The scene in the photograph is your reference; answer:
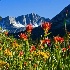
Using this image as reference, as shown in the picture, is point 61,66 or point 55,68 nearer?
point 61,66

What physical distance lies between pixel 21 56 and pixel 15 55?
48 centimetres

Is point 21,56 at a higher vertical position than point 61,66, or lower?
higher

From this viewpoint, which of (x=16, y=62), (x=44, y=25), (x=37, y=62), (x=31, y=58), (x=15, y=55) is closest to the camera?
(x=37, y=62)

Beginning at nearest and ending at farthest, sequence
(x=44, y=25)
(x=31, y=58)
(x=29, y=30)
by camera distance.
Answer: (x=31, y=58) < (x=44, y=25) < (x=29, y=30)

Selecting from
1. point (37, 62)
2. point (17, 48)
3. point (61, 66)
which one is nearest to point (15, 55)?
point (17, 48)

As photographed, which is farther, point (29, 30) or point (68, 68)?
point (29, 30)

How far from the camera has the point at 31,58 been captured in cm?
626

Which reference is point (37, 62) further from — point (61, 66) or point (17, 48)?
point (17, 48)

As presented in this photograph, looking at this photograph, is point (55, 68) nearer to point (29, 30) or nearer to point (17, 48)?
point (17, 48)

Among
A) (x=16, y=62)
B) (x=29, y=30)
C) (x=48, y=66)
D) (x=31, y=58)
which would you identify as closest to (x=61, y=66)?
(x=48, y=66)

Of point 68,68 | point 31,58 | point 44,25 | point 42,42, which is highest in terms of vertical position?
point 44,25

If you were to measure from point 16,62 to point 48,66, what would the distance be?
5.53 feet

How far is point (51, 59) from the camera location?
17.5 feet

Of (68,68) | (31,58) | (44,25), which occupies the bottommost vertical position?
(68,68)
